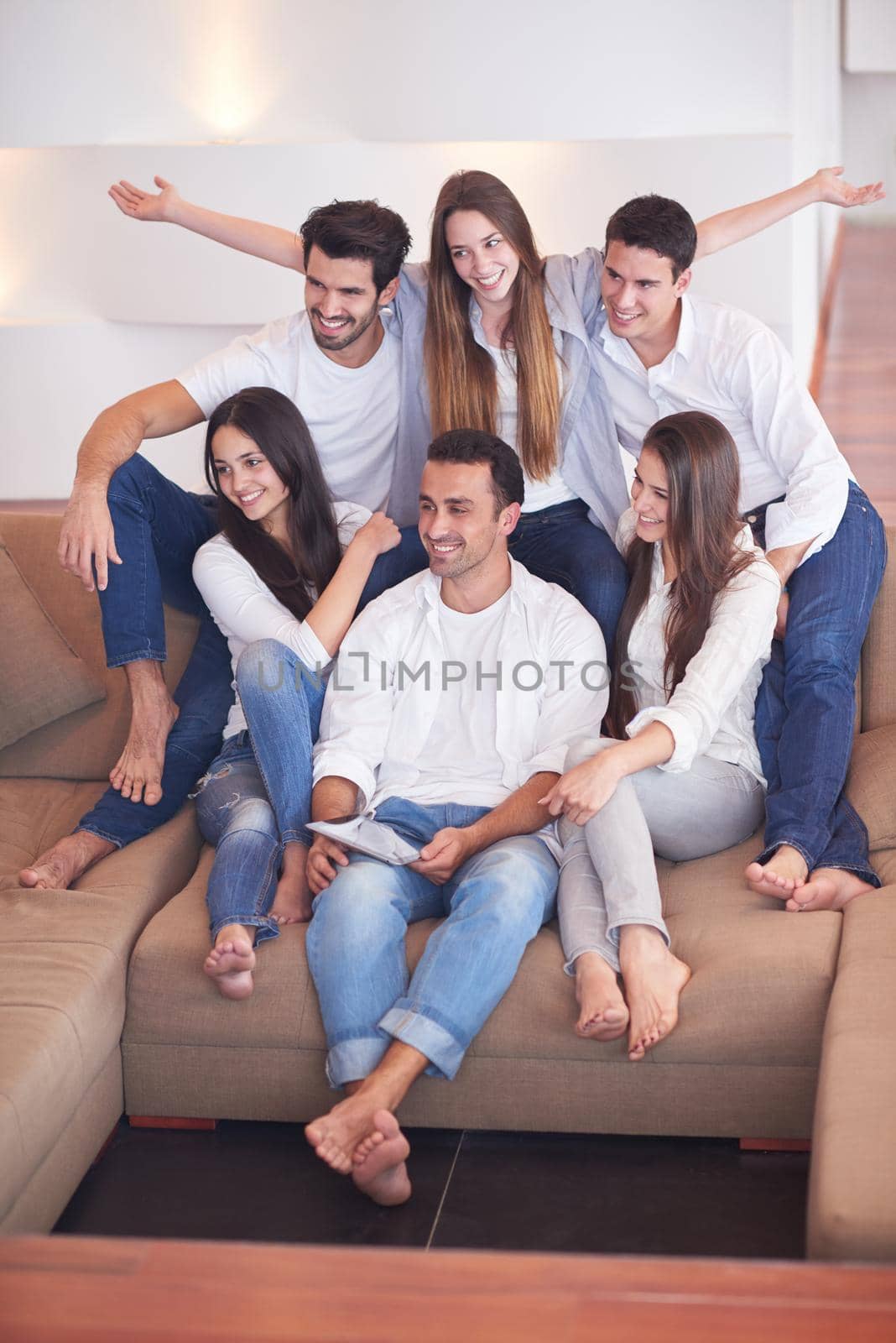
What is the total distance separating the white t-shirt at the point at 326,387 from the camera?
8.99 ft

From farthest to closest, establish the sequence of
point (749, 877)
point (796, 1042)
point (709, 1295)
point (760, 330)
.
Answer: point (760, 330) → point (749, 877) → point (796, 1042) → point (709, 1295)

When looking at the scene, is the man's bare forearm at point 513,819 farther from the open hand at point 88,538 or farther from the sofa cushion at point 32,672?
the sofa cushion at point 32,672

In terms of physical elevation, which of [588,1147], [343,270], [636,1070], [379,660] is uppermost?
[343,270]

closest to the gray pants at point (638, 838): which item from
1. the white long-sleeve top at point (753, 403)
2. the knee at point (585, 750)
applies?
the knee at point (585, 750)

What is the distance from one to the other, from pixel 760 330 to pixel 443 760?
102 cm

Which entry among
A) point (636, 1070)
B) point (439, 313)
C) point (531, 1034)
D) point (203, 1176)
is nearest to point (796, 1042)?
point (636, 1070)

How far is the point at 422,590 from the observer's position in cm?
250

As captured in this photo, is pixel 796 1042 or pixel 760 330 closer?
pixel 796 1042

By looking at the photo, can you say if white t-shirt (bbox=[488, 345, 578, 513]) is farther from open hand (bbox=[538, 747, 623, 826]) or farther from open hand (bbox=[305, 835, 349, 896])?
open hand (bbox=[305, 835, 349, 896])

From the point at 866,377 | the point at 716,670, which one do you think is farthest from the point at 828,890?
the point at 866,377

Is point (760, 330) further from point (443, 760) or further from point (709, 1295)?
point (709, 1295)

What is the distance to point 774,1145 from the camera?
2023mm

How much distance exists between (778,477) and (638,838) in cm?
88

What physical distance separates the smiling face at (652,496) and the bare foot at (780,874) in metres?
0.59
